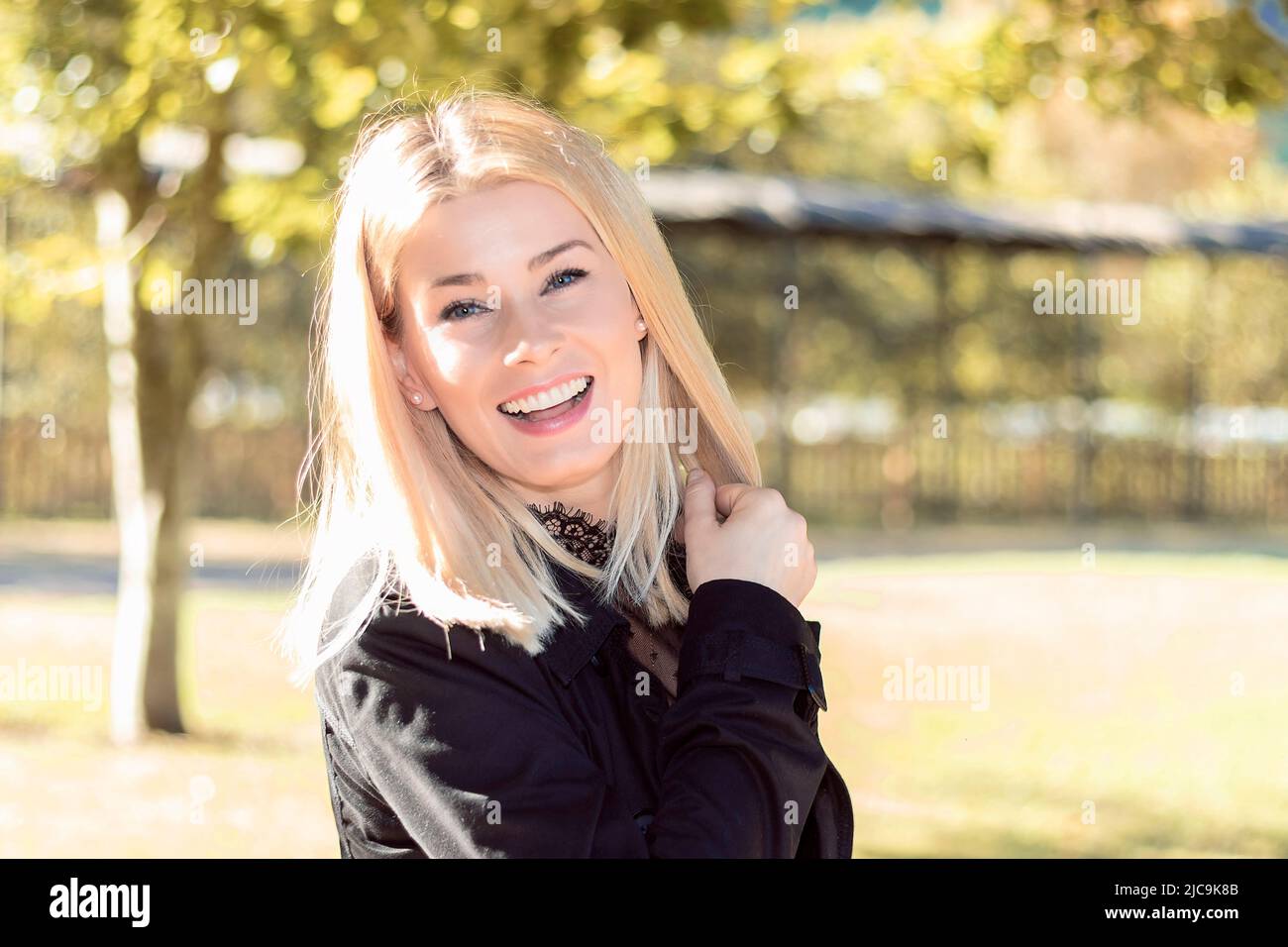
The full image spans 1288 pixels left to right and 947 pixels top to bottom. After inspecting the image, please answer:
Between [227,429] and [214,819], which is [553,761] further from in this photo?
[227,429]

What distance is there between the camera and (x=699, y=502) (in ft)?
5.45

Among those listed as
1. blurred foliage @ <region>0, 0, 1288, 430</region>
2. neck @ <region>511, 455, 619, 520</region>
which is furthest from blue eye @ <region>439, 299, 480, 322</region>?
blurred foliage @ <region>0, 0, 1288, 430</region>

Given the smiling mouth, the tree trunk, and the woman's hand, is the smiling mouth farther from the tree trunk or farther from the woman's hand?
the tree trunk

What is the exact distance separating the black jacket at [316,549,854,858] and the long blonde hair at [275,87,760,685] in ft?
0.15

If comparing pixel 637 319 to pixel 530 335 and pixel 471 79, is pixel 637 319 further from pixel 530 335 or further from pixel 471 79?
pixel 471 79

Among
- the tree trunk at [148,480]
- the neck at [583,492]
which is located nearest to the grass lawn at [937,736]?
the tree trunk at [148,480]

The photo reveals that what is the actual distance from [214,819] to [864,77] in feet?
12.4

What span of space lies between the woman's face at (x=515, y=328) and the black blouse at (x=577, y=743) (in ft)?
0.73

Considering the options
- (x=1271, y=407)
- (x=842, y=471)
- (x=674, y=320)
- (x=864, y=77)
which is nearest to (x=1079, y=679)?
(x=864, y=77)

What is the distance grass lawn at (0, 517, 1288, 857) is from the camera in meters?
5.58

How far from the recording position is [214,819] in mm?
5578

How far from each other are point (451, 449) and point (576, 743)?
40 centimetres

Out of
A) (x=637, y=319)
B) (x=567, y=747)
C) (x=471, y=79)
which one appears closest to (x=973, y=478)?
(x=471, y=79)

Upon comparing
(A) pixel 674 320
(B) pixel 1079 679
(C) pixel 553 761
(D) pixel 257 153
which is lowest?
(C) pixel 553 761
